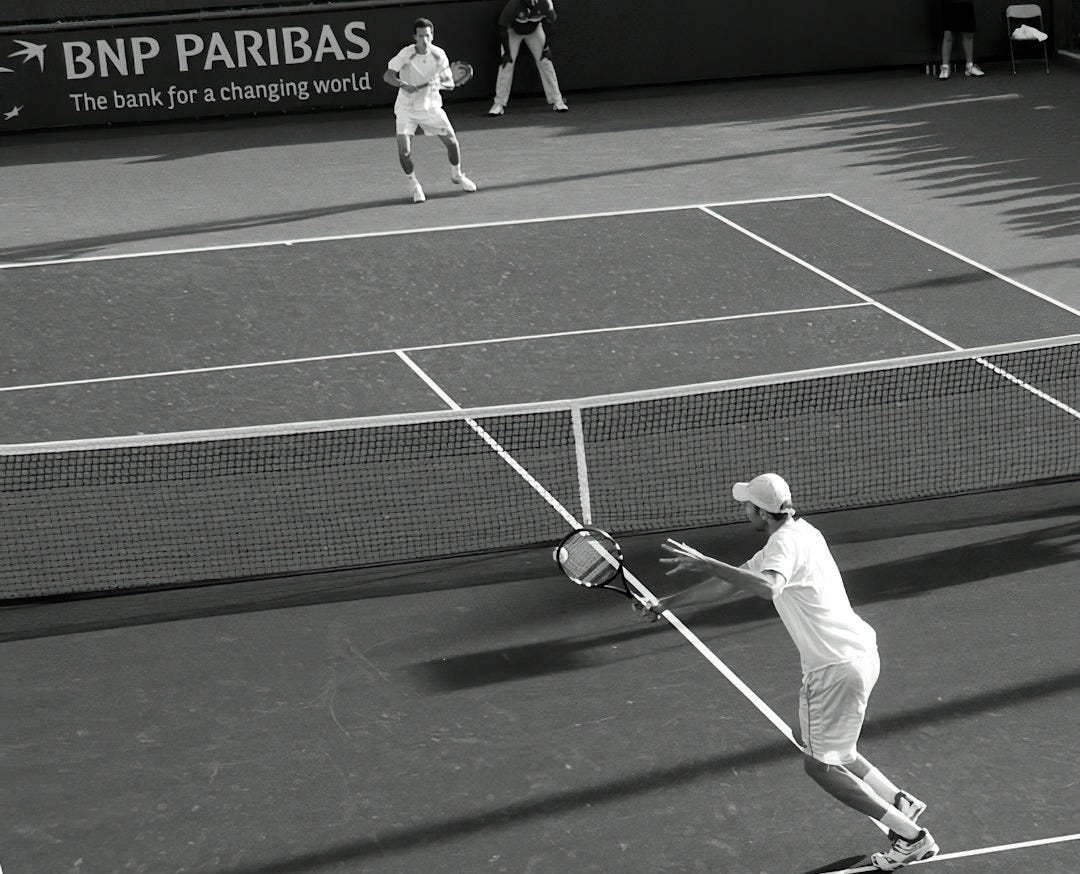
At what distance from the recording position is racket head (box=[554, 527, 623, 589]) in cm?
827

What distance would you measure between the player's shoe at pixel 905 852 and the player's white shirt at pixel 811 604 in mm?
803

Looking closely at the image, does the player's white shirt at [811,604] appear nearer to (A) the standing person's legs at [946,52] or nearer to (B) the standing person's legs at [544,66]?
(B) the standing person's legs at [544,66]

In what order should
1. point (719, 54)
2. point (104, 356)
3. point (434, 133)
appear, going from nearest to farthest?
point (104, 356)
point (434, 133)
point (719, 54)

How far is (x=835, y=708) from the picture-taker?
7.18m

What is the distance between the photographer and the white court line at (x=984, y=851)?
24.0 ft

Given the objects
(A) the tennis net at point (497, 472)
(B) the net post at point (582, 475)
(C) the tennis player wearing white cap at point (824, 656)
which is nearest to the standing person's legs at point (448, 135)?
(A) the tennis net at point (497, 472)

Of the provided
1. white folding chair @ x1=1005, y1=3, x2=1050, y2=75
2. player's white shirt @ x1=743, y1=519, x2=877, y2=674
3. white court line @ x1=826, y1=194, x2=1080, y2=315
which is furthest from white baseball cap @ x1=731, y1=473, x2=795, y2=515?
white folding chair @ x1=1005, y1=3, x2=1050, y2=75

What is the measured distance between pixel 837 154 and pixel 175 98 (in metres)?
9.33

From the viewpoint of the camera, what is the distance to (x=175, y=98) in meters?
24.3

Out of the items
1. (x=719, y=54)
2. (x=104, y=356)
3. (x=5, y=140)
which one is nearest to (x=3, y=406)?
(x=104, y=356)

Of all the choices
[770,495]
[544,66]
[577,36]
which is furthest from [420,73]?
[770,495]

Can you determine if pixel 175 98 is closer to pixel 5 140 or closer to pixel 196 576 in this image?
pixel 5 140

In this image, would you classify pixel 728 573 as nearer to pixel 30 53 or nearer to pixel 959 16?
pixel 30 53

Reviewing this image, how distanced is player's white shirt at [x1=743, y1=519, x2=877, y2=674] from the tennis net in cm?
392
